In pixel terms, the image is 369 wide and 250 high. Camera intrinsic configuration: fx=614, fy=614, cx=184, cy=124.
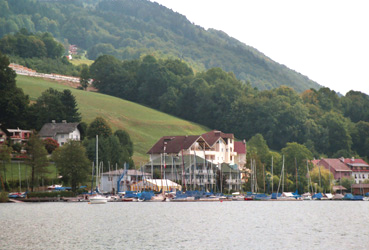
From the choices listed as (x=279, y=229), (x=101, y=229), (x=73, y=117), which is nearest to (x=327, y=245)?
(x=279, y=229)

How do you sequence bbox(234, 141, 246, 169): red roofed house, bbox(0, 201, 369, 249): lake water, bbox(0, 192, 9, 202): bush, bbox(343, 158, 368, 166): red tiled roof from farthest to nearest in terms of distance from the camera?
bbox(343, 158, 368, 166): red tiled roof → bbox(234, 141, 246, 169): red roofed house → bbox(0, 192, 9, 202): bush → bbox(0, 201, 369, 249): lake water

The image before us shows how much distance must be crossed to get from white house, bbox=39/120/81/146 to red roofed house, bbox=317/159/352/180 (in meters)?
70.7

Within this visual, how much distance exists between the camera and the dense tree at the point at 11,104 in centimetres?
14925

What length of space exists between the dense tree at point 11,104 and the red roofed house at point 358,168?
92.8m

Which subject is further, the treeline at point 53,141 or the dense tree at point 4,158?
the treeline at point 53,141

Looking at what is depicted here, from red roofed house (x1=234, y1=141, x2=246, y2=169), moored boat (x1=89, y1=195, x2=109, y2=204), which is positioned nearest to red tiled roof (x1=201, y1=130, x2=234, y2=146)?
red roofed house (x1=234, y1=141, x2=246, y2=169)

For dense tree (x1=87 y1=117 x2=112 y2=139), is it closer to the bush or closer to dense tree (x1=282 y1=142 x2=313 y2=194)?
dense tree (x1=282 y1=142 x2=313 y2=194)

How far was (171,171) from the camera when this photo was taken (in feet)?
433

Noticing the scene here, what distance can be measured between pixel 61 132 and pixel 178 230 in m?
90.9

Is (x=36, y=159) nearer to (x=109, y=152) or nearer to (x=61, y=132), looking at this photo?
(x=109, y=152)

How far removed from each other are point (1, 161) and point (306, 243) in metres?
78.1

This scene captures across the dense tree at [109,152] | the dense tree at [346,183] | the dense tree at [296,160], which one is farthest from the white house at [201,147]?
the dense tree at [346,183]

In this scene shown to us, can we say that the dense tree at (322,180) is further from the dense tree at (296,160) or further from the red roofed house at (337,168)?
the red roofed house at (337,168)

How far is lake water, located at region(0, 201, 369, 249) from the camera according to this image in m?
47.9
